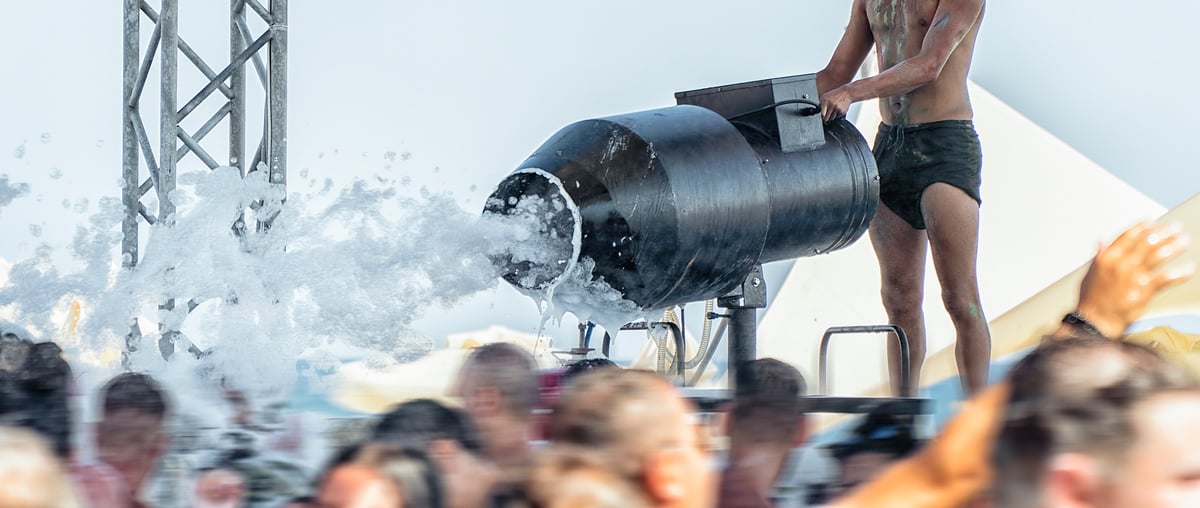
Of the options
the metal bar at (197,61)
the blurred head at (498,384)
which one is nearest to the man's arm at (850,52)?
the blurred head at (498,384)

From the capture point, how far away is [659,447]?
2.74 feet

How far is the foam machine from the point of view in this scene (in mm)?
1788

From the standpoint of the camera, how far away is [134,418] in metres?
0.98

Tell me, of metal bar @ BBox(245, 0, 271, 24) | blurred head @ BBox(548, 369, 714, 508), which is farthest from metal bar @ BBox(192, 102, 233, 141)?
blurred head @ BBox(548, 369, 714, 508)

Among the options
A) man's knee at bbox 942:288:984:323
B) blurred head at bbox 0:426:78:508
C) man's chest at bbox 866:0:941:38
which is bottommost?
blurred head at bbox 0:426:78:508

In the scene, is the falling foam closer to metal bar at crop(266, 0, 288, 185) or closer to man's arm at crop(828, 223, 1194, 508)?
man's arm at crop(828, 223, 1194, 508)

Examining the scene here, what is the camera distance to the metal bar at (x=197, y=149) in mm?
3656

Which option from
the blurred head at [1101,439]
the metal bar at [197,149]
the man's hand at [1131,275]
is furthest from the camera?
the metal bar at [197,149]

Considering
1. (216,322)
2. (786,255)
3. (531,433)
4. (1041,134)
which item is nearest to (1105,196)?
(1041,134)

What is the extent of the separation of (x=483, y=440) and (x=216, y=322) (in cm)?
118

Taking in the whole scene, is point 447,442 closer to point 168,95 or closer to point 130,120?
point 168,95

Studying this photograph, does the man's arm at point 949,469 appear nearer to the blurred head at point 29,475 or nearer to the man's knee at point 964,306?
the blurred head at point 29,475

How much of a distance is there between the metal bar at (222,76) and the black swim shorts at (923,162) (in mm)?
1930

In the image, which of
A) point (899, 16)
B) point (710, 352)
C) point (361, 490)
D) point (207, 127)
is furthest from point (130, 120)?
point (361, 490)
